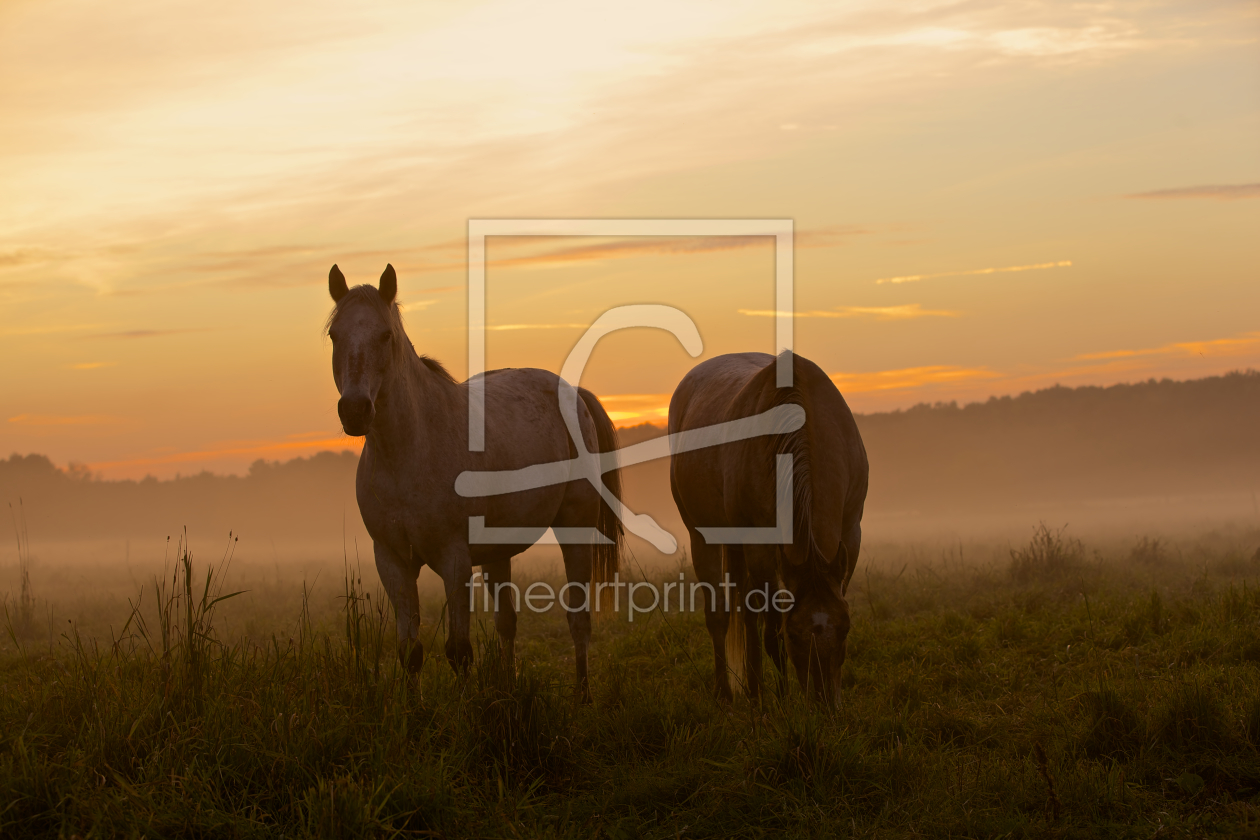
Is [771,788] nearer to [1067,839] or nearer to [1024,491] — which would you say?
[1067,839]

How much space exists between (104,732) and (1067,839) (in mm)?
4137

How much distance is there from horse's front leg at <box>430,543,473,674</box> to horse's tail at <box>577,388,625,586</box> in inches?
85.5

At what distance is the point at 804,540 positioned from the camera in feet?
15.6

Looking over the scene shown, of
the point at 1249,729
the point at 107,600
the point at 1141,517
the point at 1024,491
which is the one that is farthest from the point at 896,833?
the point at 1024,491

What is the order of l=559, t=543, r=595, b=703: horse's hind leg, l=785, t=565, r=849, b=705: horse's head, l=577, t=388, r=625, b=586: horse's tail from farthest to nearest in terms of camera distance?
l=577, t=388, r=625, b=586: horse's tail → l=559, t=543, r=595, b=703: horse's hind leg → l=785, t=565, r=849, b=705: horse's head

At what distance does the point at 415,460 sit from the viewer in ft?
18.5

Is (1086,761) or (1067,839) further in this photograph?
(1086,761)

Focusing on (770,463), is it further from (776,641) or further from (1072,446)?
(1072,446)

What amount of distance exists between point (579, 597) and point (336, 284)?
3.10 m

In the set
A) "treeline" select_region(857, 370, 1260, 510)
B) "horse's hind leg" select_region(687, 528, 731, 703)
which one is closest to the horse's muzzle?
"horse's hind leg" select_region(687, 528, 731, 703)

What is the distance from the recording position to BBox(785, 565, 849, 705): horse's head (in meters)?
4.65

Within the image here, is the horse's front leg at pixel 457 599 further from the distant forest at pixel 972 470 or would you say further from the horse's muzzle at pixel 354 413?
the distant forest at pixel 972 470

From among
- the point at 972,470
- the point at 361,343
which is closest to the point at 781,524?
the point at 361,343

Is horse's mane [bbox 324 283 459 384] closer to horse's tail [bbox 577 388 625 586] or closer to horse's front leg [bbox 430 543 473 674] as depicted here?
horse's front leg [bbox 430 543 473 674]
